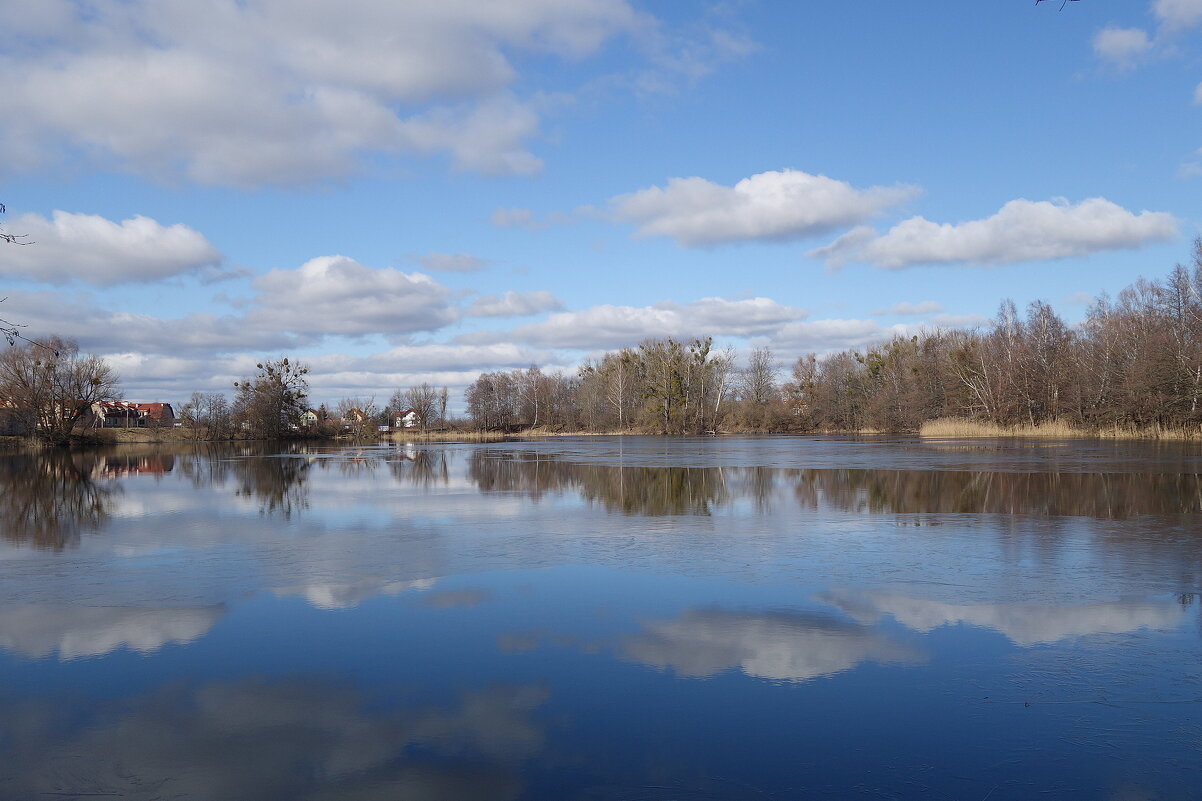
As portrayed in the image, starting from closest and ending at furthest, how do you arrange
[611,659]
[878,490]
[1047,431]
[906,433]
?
[611,659] < [878,490] < [1047,431] < [906,433]

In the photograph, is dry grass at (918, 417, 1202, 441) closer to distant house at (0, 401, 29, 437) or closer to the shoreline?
the shoreline

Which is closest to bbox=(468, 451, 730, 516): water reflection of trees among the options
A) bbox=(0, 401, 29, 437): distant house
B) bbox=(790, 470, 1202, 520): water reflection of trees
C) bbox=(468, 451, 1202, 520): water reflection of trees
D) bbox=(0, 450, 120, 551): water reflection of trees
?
bbox=(468, 451, 1202, 520): water reflection of trees

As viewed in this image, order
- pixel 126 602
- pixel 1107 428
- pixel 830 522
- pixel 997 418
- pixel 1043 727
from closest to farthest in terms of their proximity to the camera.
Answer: pixel 1043 727 < pixel 126 602 < pixel 830 522 < pixel 1107 428 < pixel 997 418

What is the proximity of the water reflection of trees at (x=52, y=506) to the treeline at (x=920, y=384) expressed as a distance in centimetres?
3639

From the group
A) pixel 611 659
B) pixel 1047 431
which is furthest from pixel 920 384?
pixel 611 659

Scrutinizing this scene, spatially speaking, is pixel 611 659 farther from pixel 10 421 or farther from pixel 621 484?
pixel 10 421

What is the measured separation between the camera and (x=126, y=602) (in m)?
6.65

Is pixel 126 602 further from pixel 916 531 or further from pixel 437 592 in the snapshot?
pixel 916 531

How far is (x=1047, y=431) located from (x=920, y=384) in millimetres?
15967

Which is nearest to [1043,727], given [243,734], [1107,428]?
[243,734]

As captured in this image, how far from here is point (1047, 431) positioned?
1586 inches

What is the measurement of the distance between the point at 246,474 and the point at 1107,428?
3732 centimetres

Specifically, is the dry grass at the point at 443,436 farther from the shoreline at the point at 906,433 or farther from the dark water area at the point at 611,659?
the dark water area at the point at 611,659

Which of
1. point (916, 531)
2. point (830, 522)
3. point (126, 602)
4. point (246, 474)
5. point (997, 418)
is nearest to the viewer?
point (126, 602)
